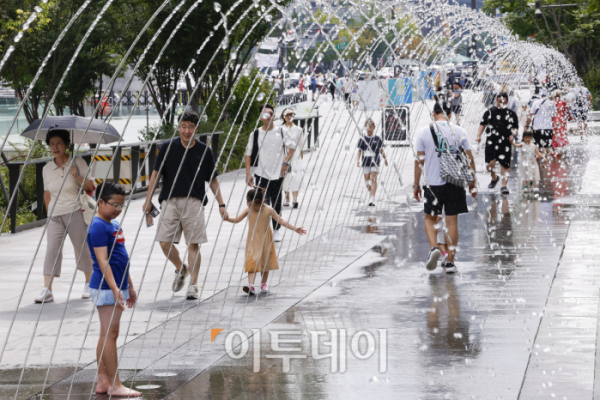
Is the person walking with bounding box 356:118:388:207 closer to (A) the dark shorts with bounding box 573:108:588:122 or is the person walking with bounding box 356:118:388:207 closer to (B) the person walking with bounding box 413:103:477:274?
(B) the person walking with bounding box 413:103:477:274

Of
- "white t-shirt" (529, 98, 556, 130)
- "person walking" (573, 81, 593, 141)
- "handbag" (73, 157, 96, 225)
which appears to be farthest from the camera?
"person walking" (573, 81, 593, 141)

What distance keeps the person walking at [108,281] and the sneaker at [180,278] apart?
2747 millimetres

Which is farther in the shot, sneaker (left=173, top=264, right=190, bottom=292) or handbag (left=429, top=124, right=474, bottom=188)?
handbag (left=429, top=124, right=474, bottom=188)

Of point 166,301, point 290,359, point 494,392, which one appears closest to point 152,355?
point 290,359

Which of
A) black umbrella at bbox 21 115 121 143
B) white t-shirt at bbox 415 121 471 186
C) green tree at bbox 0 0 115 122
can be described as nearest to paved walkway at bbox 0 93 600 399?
white t-shirt at bbox 415 121 471 186

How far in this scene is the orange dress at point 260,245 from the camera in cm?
771

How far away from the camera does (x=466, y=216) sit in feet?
41.0

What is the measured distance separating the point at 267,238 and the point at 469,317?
197 cm

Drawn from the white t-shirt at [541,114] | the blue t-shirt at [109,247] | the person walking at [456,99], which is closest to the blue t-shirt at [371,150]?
the white t-shirt at [541,114]

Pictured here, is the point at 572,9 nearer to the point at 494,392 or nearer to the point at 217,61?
the point at 217,61

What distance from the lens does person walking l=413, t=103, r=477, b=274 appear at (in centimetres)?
880

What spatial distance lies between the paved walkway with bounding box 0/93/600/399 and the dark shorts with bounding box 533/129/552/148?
7.31 meters

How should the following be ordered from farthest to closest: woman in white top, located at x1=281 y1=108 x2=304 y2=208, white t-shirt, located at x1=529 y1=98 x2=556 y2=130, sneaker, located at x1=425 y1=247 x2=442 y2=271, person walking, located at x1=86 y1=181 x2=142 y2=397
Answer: white t-shirt, located at x1=529 y1=98 x2=556 y2=130, woman in white top, located at x1=281 y1=108 x2=304 y2=208, sneaker, located at x1=425 y1=247 x2=442 y2=271, person walking, located at x1=86 y1=181 x2=142 y2=397

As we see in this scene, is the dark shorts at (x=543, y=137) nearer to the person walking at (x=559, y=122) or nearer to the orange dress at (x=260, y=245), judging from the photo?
the person walking at (x=559, y=122)
